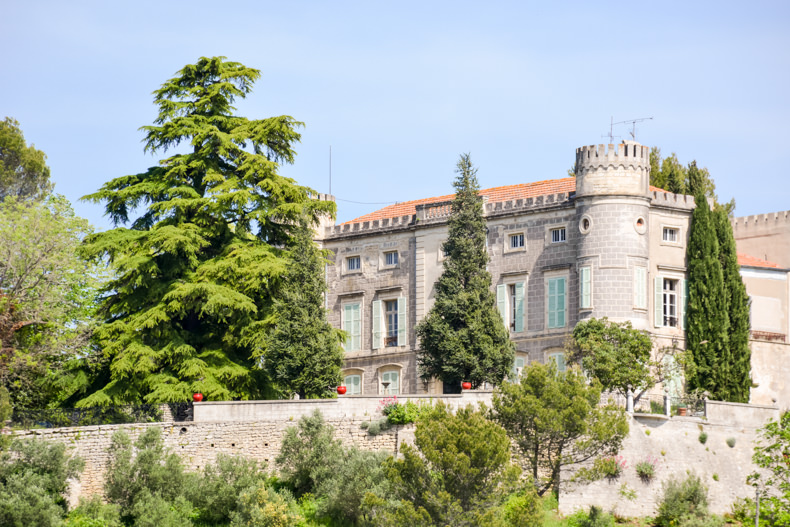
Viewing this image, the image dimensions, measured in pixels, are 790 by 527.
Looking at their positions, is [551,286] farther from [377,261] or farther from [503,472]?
[503,472]

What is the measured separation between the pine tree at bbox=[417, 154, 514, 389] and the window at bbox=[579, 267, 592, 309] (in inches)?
126

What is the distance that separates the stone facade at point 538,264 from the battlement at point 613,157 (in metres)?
0.04

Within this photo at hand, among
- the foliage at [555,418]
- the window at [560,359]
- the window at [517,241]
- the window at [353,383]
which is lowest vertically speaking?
the foliage at [555,418]

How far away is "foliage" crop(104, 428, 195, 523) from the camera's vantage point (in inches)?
1726

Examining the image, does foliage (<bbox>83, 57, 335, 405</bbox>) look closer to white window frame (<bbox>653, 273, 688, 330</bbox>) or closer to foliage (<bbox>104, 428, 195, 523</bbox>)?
foliage (<bbox>104, 428, 195, 523</bbox>)

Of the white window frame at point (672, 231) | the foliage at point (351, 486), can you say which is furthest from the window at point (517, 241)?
the foliage at point (351, 486)

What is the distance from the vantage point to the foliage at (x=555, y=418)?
43219mm

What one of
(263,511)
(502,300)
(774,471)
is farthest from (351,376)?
(774,471)

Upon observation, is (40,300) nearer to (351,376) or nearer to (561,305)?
(351,376)

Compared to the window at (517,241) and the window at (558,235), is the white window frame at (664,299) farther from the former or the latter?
the window at (517,241)

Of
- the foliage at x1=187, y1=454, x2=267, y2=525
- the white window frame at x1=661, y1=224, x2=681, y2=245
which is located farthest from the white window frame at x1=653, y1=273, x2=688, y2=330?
the foliage at x1=187, y1=454, x2=267, y2=525

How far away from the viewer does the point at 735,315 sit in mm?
52438

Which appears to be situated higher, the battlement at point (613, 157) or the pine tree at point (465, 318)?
the battlement at point (613, 157)

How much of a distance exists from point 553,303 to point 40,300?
17.8m
